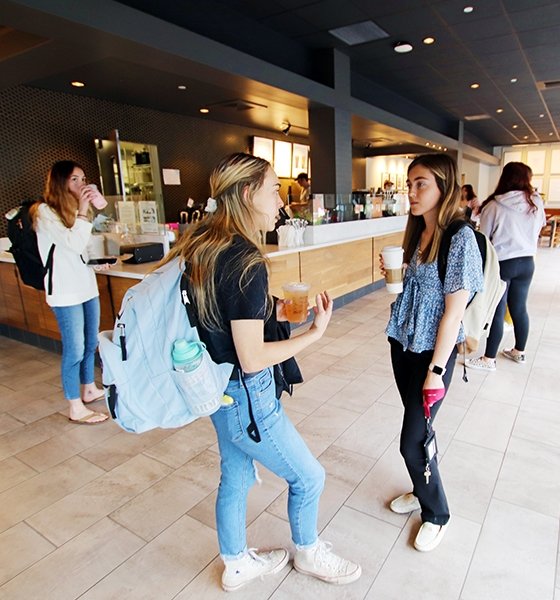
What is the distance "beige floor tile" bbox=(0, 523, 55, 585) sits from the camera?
173 centimetres

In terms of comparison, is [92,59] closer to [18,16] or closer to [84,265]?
[18,16]

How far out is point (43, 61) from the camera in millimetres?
3900

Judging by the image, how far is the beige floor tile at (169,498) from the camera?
1.94 m

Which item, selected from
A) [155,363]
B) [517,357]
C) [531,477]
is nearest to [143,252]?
[155,363]

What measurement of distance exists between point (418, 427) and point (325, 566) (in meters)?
0.62

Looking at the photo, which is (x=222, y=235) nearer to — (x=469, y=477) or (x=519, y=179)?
(x=469, y=477)

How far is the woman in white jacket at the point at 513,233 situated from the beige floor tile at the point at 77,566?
292cm

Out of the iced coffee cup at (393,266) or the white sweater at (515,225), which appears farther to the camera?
the white sweater at (515,225)

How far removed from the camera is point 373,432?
2623 mm

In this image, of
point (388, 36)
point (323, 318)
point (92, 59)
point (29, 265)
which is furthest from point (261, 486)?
point (388, 36)

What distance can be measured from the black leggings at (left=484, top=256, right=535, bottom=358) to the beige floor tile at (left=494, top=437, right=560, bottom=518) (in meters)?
1.18

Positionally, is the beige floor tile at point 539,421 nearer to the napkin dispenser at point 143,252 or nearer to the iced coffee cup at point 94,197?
the iced coffee cup at point 94,197

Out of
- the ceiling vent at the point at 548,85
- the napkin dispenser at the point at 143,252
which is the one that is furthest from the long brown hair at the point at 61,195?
the ceiling vent at the point at 548,85

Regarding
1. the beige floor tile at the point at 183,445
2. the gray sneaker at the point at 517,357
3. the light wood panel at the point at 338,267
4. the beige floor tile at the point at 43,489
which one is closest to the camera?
the beige floor tile at the point at 43,489
